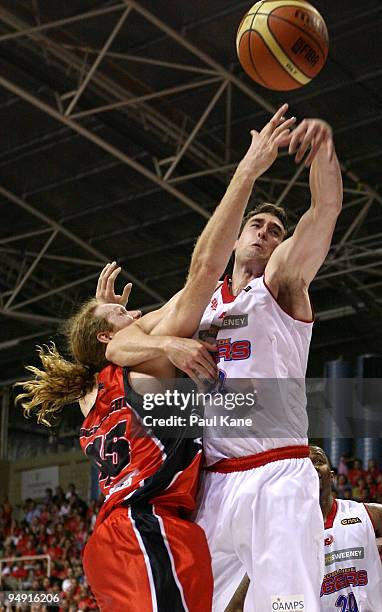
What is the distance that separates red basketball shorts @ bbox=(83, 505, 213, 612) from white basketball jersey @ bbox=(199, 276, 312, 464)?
0.46 metres

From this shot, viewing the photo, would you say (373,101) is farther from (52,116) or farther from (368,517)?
(368,517)

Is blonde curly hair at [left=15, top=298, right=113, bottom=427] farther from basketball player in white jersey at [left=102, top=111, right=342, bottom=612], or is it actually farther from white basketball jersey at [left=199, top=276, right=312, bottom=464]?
white basketball jersey at [left=199, top=276, right=312, bottom=464]

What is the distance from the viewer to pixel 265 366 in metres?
4.12

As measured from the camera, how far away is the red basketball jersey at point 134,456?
395 cm

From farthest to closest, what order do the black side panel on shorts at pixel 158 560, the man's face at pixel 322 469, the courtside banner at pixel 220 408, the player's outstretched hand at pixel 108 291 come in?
the man's face at pixel 322 469, the player's outstretched hand at pixel 108 291, the courtside banner at pixel 220 408, the black side panel on shorts at pixel 158 560

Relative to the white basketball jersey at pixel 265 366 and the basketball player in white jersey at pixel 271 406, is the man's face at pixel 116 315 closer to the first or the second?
the basketball player in white jersey at pixel 271 406

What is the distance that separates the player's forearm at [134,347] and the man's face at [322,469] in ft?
6.67

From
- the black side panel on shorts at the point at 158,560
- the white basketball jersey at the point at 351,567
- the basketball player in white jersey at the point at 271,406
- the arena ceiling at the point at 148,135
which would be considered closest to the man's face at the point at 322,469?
the white basketball jersey at the point at 351,567

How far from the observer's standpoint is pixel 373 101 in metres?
12.3

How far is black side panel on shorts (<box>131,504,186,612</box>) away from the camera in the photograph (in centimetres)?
370

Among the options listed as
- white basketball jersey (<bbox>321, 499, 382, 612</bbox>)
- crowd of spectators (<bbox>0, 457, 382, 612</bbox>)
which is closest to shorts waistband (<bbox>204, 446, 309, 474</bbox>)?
white basketball jersey (<bbox>321, 499, 382, 612</bbox>)

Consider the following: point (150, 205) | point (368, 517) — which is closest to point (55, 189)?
point (150, 205)

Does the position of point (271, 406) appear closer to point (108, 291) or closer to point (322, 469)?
point (108, 291)

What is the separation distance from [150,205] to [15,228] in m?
2.54
